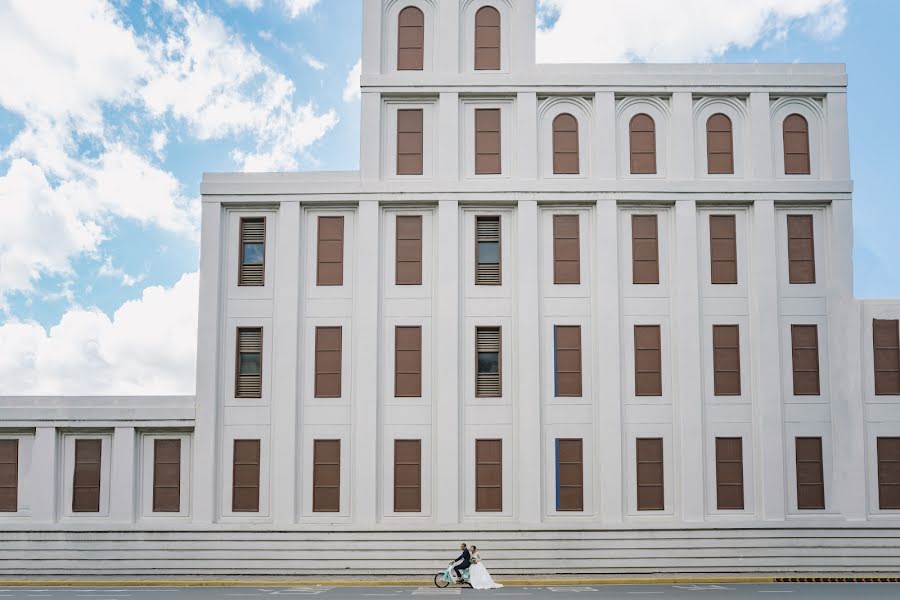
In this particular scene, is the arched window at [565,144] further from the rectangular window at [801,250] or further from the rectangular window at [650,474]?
the rectangular window at [650,474]

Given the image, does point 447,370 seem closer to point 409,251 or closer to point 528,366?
point 528,366

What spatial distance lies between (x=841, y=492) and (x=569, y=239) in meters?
12.5

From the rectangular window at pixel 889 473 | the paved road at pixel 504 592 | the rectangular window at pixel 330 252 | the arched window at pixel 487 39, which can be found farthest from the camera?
the arched window at pixel 487 39

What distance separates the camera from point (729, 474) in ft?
95.7

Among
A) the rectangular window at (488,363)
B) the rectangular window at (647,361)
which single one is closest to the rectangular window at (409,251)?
the rectangular window at (488,363)

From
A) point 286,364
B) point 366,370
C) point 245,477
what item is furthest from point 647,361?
point 245,477

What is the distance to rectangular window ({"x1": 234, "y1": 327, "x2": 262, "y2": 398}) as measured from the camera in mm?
29609

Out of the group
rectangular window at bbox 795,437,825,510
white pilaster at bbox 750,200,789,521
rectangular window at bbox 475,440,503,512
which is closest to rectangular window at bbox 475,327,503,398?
rectangular window at bbox 475,440,503,512

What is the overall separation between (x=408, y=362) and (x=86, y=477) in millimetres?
11762

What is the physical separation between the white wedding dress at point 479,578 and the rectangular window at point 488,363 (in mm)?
5711

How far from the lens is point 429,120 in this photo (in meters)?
30.8

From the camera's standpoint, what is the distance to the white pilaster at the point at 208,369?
2889 cm

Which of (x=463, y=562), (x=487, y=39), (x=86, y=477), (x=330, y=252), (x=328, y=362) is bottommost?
(x=463, y=562)

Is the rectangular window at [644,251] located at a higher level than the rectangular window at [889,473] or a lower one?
higher
